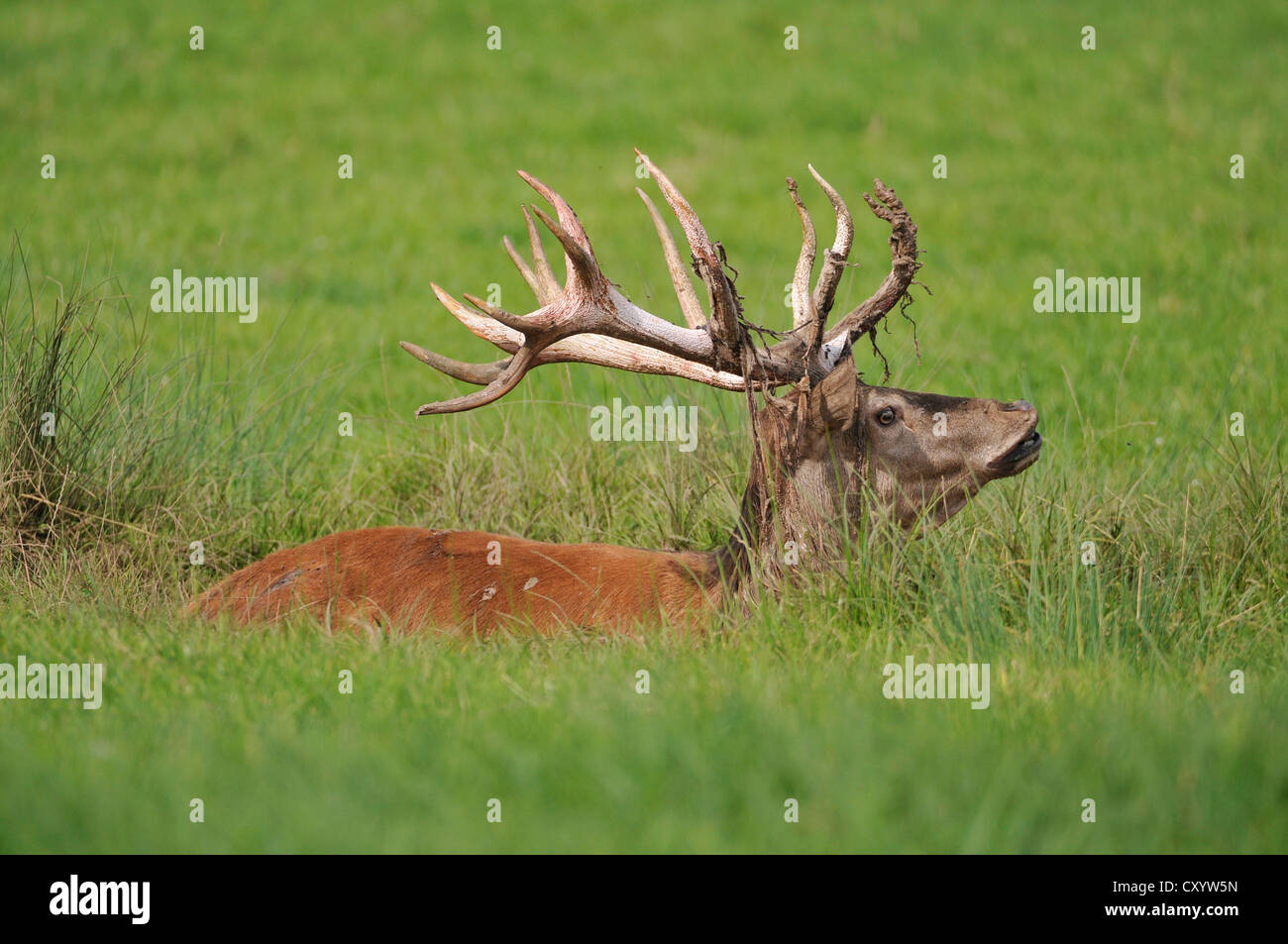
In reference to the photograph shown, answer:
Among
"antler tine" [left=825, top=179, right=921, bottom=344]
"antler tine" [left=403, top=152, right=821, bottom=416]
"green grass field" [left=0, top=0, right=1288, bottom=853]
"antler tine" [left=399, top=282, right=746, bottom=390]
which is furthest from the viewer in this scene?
"antler tine" [left=399, top=282, right=746, bottom=390]

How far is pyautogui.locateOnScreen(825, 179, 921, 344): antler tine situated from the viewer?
588 centimetres

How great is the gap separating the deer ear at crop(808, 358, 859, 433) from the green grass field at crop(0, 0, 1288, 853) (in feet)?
1.83

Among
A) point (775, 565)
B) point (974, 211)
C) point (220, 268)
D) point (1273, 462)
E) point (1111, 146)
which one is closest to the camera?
point (775, 565)

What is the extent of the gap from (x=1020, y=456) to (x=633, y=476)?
2.30 meters

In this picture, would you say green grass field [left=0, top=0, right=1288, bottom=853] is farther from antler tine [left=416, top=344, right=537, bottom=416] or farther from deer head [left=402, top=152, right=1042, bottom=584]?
antler tine [left=416, top=344, right=537, bottom=416]

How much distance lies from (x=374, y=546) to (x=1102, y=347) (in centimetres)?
616

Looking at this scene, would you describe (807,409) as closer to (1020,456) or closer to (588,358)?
(1020,456)

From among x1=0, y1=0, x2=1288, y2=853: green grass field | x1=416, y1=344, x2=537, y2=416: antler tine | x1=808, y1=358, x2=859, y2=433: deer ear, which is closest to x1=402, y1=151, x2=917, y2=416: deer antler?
x1=416, y1=344, x2=537, y2=416: antler tine

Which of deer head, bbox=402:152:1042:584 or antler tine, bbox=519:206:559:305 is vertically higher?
antler tine, bbox=519:206:559:305

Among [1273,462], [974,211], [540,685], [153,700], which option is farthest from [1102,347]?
[153,700]

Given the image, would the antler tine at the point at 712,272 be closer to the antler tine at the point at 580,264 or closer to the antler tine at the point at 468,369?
the antler tine at the point at 580,264

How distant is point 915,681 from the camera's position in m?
4.90

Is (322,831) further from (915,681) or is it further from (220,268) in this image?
(220,268)

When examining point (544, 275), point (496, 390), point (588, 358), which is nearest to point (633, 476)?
point (544, 275)
